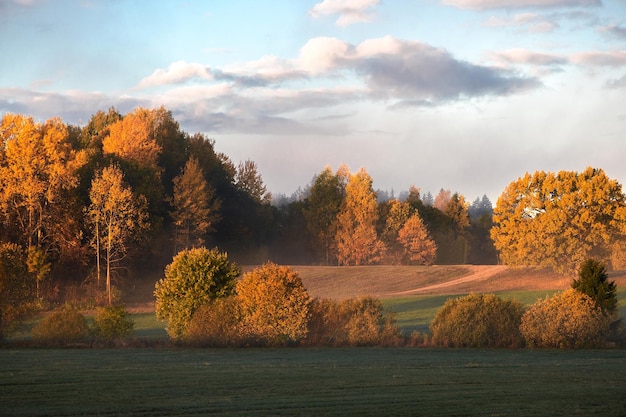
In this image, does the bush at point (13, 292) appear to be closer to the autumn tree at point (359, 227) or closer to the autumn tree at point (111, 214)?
the autumn tree at point (111, 214)

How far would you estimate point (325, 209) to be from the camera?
8956 cm

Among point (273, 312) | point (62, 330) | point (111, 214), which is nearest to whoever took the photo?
point (273, 312)

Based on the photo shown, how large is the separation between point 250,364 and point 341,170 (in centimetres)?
6721

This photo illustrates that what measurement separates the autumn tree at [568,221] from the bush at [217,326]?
35.9 m

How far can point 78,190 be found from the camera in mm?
63938

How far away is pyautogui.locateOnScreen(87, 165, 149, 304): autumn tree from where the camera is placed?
59562mm

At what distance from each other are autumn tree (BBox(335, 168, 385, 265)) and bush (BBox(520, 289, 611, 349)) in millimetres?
51504

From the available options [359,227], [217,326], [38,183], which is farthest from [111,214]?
[359,227]

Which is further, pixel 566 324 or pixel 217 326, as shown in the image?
pixel 217 326

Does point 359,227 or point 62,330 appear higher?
point 359,227

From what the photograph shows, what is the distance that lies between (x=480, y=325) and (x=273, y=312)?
901 centimetres

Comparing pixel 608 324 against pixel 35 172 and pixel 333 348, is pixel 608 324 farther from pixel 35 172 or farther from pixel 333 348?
pixel 35 172

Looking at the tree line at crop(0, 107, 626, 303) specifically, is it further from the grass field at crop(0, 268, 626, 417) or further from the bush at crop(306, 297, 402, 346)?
A: the grass field at crop(0, 268, 626, 417)

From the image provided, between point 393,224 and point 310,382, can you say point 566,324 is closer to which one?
point 310,382
